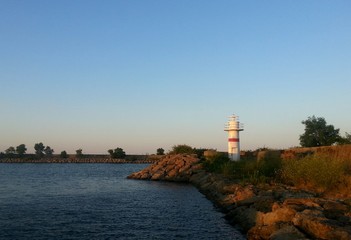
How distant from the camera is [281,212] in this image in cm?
1545

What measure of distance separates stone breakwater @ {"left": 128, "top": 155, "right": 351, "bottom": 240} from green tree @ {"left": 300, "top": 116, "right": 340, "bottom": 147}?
35681 millimetres

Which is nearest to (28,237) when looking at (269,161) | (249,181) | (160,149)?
(249,181)

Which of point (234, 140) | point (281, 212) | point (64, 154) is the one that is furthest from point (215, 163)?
point (64, 154)

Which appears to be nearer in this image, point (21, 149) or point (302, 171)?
point (302, 171)

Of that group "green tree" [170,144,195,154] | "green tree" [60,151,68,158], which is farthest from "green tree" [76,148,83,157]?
"green tree" [170,144,195,154]

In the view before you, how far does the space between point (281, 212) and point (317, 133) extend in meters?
49.8

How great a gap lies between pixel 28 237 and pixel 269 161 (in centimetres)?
2095

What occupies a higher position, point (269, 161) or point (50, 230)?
point (269, 161)

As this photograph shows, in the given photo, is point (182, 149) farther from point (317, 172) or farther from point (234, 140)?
point (317, 172)

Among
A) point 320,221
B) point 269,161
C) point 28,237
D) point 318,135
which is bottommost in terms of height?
point 28,237

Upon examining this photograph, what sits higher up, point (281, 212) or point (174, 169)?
Answer: point (174, 169)

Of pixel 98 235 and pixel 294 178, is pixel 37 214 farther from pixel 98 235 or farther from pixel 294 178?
pixel 294 178

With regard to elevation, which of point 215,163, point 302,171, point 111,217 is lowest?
point 111,217

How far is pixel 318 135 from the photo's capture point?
60688 millimetres
